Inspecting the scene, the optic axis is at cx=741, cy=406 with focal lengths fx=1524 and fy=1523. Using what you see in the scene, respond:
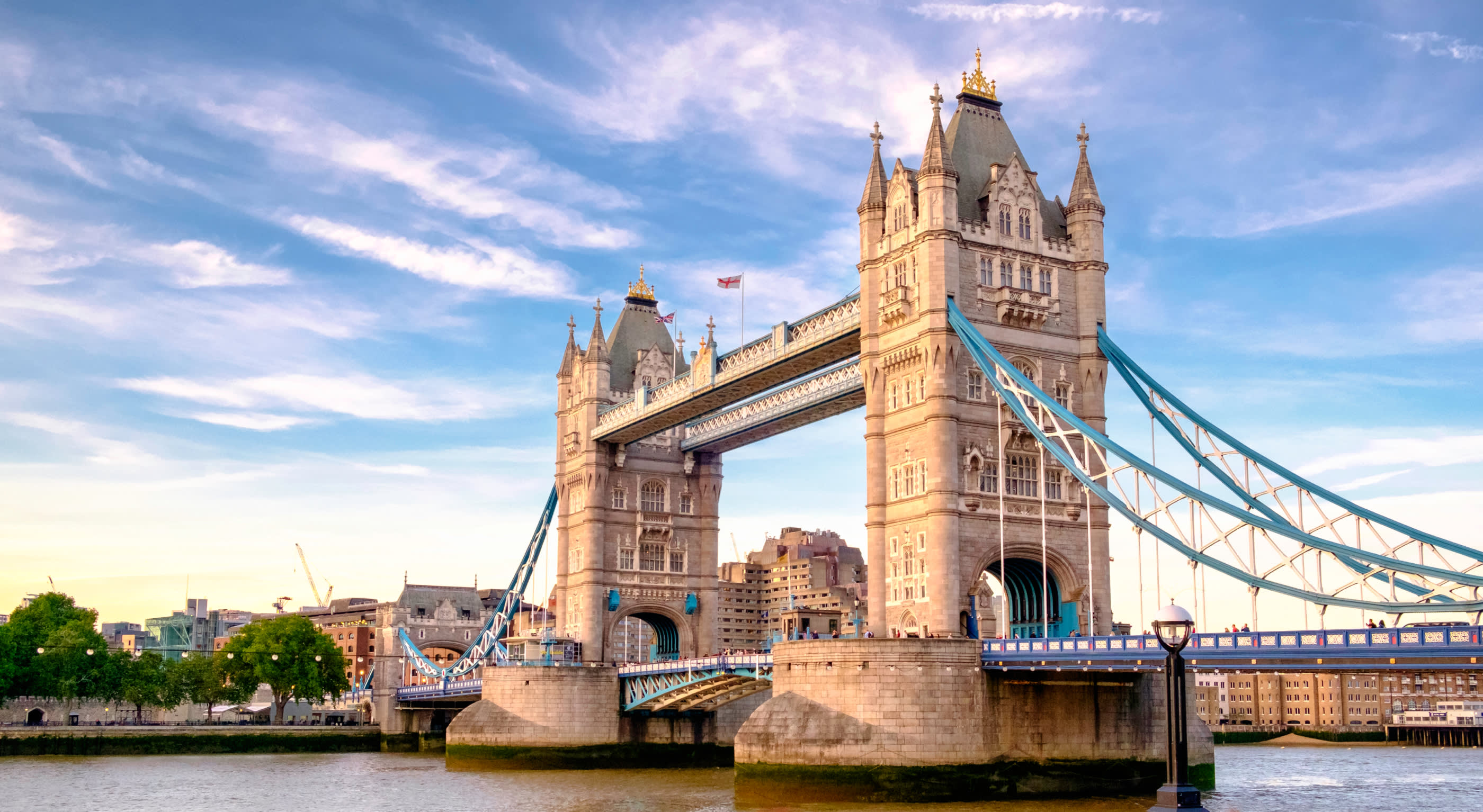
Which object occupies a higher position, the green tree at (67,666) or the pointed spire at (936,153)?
the pointed spire at (936,153)

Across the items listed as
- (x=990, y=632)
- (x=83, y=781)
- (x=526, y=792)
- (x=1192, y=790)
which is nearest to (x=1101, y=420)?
(x=990, y=632)

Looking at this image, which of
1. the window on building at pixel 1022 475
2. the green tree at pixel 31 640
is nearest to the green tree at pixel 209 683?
the green tree at pixel 31 640

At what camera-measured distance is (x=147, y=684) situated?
311 ft

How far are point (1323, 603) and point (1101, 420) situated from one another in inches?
573

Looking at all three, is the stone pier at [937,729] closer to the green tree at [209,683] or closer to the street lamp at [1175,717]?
the street lamp at [1175,717]

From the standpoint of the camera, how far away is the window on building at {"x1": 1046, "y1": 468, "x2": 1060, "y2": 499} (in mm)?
50969

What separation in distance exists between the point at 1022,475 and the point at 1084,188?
34.3 feet

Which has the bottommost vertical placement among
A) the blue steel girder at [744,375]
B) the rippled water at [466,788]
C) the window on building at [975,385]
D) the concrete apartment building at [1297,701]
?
the concrete apartment building at [1297,701]

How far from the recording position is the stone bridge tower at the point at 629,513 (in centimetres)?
7494

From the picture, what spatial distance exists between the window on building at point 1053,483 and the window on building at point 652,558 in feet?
97.1

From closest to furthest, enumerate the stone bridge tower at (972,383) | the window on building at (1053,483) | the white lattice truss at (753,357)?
the stone bridge tower at (972,383), the window on building at (1053,483), the white lattice truss at (753,357)

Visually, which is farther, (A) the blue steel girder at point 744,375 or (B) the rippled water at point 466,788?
(A) the blue steel girder at point 744,375

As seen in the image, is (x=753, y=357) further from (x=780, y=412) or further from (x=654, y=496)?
(x=654, y=496)

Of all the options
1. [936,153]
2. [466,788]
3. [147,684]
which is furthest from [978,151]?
[147,684]
